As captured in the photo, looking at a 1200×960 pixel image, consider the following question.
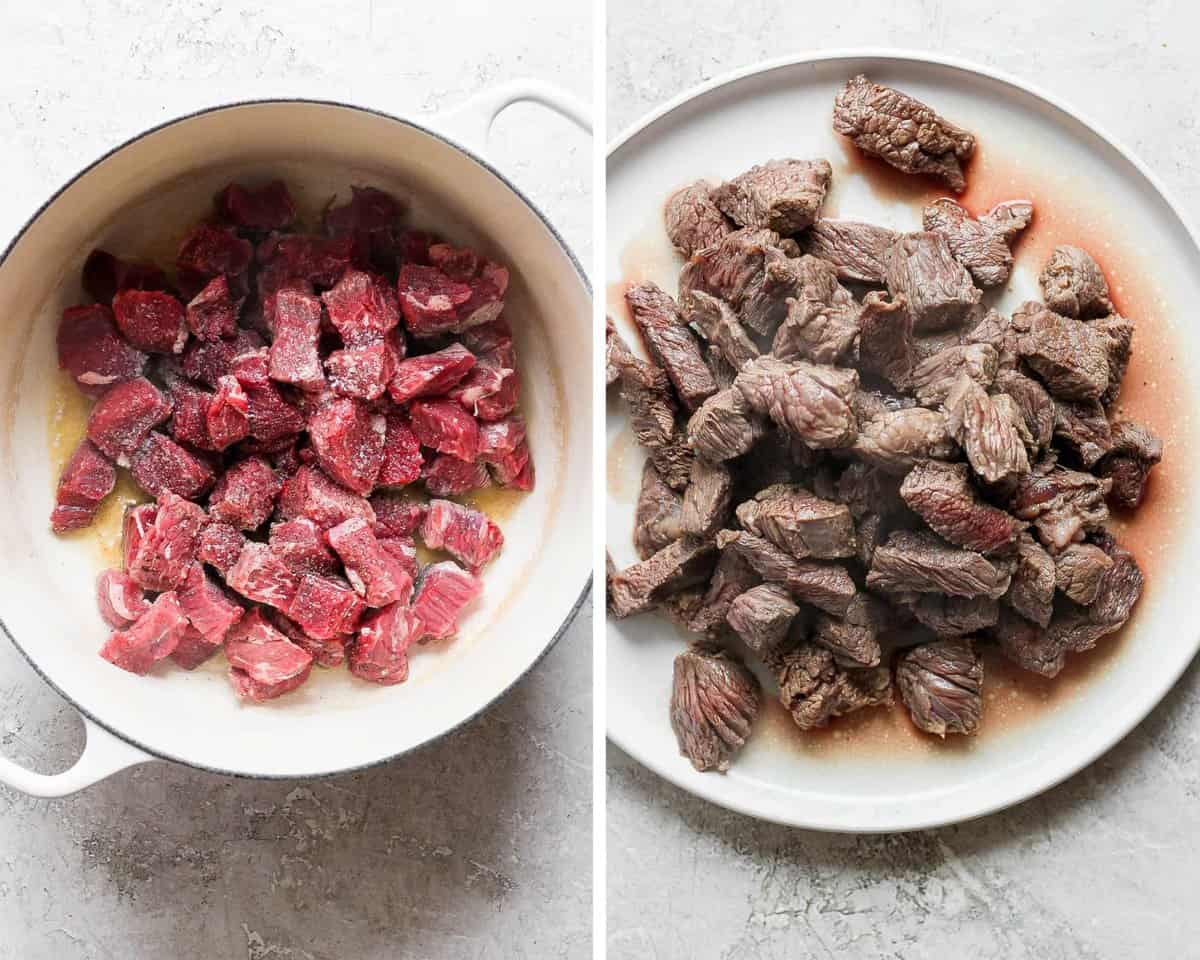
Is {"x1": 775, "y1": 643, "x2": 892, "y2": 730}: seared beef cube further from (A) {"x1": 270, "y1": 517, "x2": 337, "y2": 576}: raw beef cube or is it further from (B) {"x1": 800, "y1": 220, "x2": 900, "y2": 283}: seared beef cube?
(A) {"x1": 270, "y1": 517, "x2": 337, "y2": 576}: raw beef cube

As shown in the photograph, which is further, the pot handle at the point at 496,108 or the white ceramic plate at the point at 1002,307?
the pot handle at the point at 496,108

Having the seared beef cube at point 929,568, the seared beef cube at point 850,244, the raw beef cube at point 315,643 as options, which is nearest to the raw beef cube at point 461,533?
the raw beef cube at point 315,643

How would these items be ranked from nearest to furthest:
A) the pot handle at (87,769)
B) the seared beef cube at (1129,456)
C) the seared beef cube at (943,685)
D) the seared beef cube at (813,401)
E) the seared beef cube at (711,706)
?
1. the seared beef cube at (813,401)
2. the seared beef cube at (1129,456)
3. the seared beef cube at (943,685)
4. the seared beef cube at (711,706)
5. the pot handle at (87,769)

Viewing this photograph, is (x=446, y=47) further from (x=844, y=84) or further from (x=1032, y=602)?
(x=1032, y=602)

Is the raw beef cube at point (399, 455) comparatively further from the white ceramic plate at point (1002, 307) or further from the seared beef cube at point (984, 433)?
the seared beef cube at point (984, 433)

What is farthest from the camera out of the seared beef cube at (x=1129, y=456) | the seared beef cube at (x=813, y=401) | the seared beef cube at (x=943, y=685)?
the seared beef cube at (x=943, y=685)

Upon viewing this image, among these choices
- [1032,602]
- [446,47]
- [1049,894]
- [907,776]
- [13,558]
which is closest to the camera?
[1049,894]

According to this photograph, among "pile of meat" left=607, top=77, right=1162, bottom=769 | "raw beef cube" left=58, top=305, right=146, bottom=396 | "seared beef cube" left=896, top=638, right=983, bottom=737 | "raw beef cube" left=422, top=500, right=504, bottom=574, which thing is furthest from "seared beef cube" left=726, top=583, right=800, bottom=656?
"raw beef cube" left=58, top=305, right=146, bottom=396

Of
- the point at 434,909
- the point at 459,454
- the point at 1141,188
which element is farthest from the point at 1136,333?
the point at 434,909
